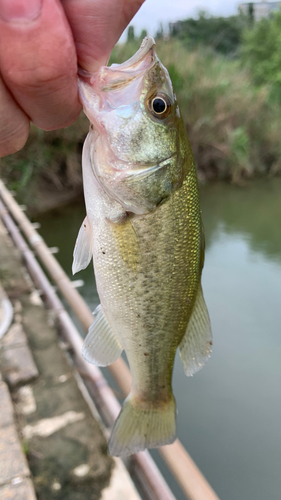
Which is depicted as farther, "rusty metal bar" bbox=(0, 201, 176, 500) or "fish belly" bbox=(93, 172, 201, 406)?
"rusty metal bar" bbox=(0, 201, 176, 500)

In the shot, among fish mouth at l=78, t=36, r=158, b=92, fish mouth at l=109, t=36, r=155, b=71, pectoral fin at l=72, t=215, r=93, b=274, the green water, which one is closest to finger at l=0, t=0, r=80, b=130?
fish mouth at l=78, t=36, r=158, b=92

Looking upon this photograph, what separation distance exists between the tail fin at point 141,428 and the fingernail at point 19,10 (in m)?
1.07

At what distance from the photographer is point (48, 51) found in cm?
58

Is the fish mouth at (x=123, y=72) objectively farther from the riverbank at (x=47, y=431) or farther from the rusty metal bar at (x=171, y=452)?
the riverbank at (x=47, y=431)

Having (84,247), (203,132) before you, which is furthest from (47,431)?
(203,132)

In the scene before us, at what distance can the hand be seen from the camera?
543mm

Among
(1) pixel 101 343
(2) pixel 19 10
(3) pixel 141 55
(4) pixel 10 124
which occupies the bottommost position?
(1) pixel 101 343

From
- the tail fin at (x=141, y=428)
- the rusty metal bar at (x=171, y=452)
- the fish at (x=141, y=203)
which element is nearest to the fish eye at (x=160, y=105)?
the fish at (x=141, y=203)

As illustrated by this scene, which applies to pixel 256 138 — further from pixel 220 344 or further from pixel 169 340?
pixel 169 340

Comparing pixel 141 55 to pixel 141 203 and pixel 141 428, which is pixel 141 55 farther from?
pixel 141 428

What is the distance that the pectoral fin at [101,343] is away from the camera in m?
1.07

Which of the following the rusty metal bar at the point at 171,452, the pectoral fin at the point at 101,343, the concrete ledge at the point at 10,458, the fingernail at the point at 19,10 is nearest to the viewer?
the fingernail at the point at 19,10

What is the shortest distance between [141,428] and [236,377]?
3.15 meters

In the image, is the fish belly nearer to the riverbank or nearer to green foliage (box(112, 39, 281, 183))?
the riverbank
